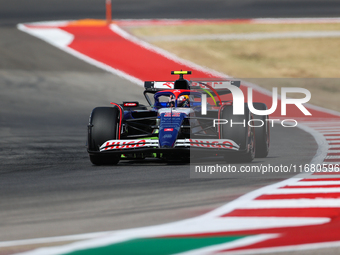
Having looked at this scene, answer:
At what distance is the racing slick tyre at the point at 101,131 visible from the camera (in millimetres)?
9375

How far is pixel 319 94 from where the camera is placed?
24.4 meters

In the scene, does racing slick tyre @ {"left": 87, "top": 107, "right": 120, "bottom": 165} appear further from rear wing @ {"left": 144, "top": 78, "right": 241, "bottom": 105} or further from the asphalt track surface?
rear wing @ {"left": 144, "top": 78, "right": 241, "bottom": 105}

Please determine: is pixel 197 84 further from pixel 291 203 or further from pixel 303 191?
pixel 291 203

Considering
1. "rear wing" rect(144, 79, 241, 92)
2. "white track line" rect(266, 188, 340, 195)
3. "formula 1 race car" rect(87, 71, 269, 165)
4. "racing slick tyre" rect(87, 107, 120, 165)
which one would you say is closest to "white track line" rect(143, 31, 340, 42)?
"rear wing" rect(144, 79, 241, 92)

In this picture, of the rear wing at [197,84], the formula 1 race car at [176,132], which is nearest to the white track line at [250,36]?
the rear wing at [197,84]

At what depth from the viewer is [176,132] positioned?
9062mm

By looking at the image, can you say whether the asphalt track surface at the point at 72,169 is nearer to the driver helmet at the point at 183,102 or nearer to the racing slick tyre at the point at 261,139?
the racing slick tyre at the point at 261,139

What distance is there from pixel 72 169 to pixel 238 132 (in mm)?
2515

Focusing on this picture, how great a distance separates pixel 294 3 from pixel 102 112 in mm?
33388

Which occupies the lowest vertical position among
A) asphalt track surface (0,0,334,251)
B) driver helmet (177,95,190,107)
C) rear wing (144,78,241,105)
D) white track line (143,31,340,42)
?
asphalt track surface (0,0,334,251)

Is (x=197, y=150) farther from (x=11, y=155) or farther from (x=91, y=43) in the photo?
(x=91, y=43)

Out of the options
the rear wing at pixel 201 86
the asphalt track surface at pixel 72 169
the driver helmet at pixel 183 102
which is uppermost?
the rear wing at pixel 201 86

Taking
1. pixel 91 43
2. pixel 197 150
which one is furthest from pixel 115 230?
pixel 91 43

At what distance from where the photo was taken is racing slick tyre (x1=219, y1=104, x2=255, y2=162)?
9164mm
